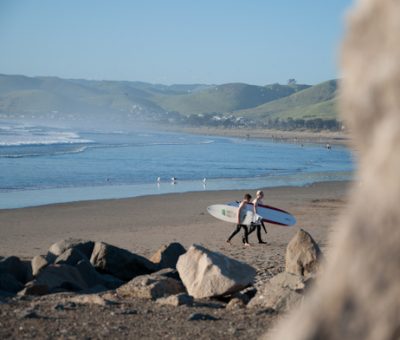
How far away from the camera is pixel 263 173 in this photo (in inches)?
1713

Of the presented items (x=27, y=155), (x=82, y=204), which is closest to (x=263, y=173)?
(x=27, y=155)

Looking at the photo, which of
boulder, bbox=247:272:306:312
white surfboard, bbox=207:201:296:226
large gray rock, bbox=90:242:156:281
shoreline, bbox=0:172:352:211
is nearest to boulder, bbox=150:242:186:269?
large gray rock, bbox=90:242:156:281

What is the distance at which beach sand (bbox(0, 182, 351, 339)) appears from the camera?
702 centimetres

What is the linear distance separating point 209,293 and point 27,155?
4169 cm

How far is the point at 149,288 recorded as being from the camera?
8734 millimetres

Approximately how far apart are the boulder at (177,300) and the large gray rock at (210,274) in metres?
0.52

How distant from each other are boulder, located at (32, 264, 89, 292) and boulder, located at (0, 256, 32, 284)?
1.55 ft

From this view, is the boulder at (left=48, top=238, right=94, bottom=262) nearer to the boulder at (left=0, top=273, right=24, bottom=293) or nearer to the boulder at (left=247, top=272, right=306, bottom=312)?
the boulder at (left=0, top=273, right=24, bottom=293)

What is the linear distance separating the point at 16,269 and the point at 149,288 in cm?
251

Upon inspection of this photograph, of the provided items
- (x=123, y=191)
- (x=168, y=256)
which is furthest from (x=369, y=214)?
(x=123, y=191)

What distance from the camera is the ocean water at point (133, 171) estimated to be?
31.8 m

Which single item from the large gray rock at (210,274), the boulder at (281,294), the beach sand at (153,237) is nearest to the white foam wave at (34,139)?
the beach sand at (153,237)

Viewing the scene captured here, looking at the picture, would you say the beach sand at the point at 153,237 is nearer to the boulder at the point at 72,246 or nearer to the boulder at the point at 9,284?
the boulder at the point at 9,284

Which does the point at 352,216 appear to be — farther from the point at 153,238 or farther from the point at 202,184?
the point at 202,184
